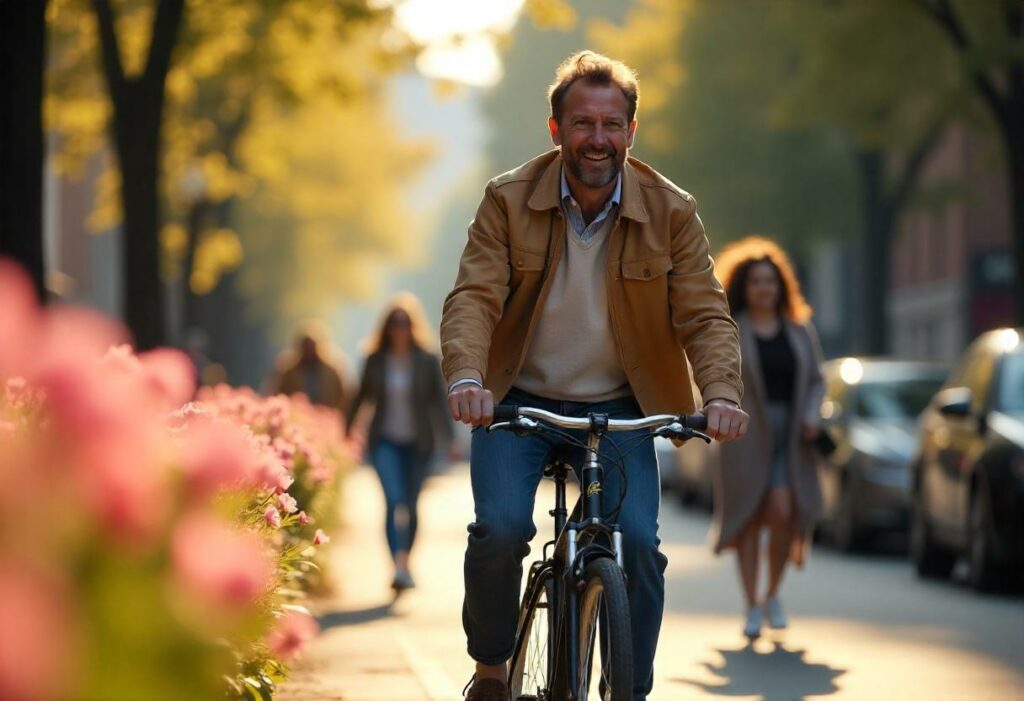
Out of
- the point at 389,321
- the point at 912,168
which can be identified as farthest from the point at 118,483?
the point at 912,168

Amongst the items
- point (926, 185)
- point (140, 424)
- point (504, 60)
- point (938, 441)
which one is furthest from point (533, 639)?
point (504, 60)

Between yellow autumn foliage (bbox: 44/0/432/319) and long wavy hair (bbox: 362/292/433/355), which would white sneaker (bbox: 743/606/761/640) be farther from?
yellow autumn foliage (bbox: 44/0/432/319)

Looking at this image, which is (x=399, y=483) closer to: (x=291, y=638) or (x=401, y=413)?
(x=401, y=413)

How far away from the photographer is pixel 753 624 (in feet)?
37.2

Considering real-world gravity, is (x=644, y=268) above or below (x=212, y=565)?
above

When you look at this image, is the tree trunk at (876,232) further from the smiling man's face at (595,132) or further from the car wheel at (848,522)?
the smiling man's face at (595,132)

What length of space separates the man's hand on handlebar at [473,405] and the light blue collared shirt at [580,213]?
2.46ft

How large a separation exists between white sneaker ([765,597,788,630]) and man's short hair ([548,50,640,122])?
238 inches

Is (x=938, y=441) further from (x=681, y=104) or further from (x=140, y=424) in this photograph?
(x=681, y=104)

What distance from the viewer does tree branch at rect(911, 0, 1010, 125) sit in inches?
886

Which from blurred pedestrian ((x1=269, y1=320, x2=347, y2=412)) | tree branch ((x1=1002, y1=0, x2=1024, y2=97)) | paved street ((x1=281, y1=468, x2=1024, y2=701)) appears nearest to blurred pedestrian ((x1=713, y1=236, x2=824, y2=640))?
paved street ((x1=281, y1=468, x2=1024, y2=701))

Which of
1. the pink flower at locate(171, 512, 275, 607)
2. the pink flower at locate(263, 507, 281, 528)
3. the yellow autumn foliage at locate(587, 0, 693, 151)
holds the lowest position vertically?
the pink flower at locate(263, 507, 281, 528)

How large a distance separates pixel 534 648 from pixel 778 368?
607 centimetres

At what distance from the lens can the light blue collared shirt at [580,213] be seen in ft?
19.4
